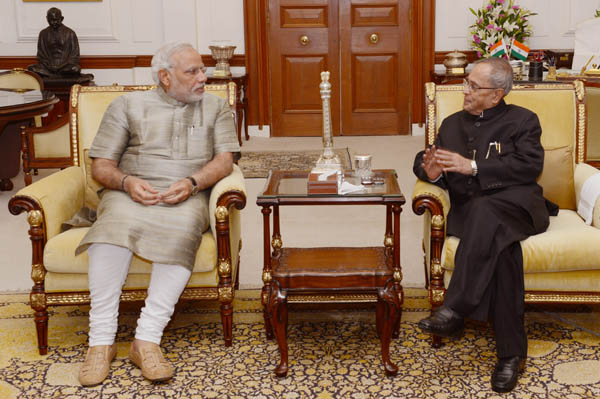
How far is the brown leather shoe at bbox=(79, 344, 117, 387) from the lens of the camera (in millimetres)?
2740

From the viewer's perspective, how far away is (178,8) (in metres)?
8.06

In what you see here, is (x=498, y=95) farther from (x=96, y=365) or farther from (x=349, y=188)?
(x=96, y=365)

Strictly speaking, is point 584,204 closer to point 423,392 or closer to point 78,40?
point 423,392

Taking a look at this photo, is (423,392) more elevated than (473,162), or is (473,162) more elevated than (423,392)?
(473,162)

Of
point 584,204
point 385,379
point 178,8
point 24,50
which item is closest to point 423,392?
point 385,379

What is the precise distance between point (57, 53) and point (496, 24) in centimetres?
461

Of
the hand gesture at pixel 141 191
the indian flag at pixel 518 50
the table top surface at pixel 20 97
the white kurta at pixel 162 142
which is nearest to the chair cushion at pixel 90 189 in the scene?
the white kurta at pixel 162 142

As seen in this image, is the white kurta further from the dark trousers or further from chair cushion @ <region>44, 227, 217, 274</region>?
the dark trousers

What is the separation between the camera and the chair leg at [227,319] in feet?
9.95

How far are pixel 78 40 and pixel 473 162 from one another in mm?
6195

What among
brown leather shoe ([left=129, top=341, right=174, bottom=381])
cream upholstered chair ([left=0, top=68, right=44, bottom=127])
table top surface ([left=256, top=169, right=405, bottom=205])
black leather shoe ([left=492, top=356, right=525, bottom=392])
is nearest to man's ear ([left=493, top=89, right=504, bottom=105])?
table top surface ([left=256, top=169, right=405, bottom=205])

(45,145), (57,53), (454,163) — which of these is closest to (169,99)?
(454,163)

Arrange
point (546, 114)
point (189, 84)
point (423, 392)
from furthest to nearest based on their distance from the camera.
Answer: point (546, 114)
point (189, 84)
point (423, 392)

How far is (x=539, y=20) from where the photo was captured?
8.16 m
